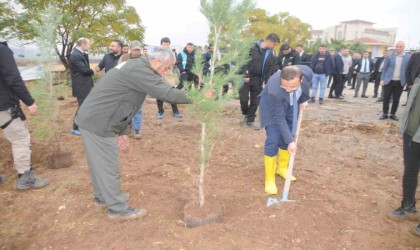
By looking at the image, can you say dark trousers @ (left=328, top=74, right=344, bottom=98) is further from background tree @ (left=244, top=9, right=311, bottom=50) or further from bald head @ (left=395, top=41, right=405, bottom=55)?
background tree @ (left=244, top=9, right=311, bottom=50)

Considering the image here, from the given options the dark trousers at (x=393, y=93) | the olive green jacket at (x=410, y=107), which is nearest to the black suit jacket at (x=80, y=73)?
the olive green jacket at (x=410, y=107)

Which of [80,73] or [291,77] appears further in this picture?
[80,73]

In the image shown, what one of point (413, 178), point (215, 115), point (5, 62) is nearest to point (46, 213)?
point (5, 62)

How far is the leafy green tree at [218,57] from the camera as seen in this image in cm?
251

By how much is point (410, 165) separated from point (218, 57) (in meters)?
2.30

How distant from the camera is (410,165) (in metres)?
3.02

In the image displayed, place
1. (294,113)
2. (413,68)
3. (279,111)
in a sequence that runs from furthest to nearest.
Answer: (413,68)
(294,113)
(279,111)

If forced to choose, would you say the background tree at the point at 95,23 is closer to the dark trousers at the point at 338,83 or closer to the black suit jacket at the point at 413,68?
the dark trousers at the point at 338,83

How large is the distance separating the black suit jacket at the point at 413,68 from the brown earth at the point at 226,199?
4.46ft

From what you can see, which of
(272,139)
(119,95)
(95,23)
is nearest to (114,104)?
(119,95)

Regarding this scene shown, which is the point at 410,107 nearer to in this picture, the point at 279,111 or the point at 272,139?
the point at 279,111

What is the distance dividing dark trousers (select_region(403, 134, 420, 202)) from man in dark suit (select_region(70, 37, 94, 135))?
514 cm

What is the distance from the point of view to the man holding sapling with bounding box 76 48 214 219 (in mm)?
2681

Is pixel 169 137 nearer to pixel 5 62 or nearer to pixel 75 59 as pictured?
pixel 75 59
